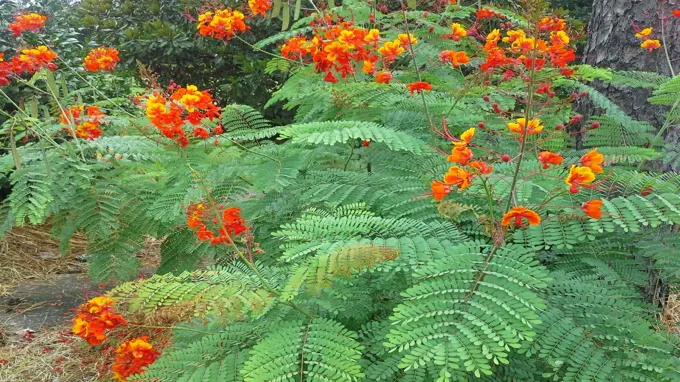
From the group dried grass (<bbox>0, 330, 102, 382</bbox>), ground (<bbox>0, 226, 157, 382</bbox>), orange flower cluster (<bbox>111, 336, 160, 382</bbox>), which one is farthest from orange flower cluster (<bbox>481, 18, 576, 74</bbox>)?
dried grass (<bbox>0, 330, 102, 382</bbox>)

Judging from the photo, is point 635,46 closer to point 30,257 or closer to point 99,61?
point 99,61

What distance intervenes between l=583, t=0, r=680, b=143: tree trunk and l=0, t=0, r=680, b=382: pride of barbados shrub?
24 centimetres

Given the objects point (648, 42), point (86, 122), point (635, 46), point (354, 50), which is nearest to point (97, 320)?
point (86, 122)

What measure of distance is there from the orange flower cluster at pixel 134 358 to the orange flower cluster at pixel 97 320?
0.12 meters

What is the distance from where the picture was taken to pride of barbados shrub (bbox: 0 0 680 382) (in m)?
1.35

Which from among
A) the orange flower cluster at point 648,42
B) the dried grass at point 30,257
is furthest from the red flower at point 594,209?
the dried grass at point 30,257

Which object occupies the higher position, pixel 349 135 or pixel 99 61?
pixel 349 135

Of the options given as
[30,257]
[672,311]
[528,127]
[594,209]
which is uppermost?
[528,127]

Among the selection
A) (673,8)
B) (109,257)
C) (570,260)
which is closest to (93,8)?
(109,257)

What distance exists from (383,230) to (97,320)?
0.86m

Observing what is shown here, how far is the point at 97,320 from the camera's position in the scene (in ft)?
5.68

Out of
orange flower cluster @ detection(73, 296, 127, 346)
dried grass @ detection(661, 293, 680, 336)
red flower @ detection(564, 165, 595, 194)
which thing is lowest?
dried grass @ detection(661, 293, 680, 336)

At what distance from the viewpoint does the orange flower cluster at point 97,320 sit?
1.72 m

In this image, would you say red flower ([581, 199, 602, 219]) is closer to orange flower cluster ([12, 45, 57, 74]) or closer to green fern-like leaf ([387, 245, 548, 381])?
green fern-like leaf ([387, 245, 548, 381])
